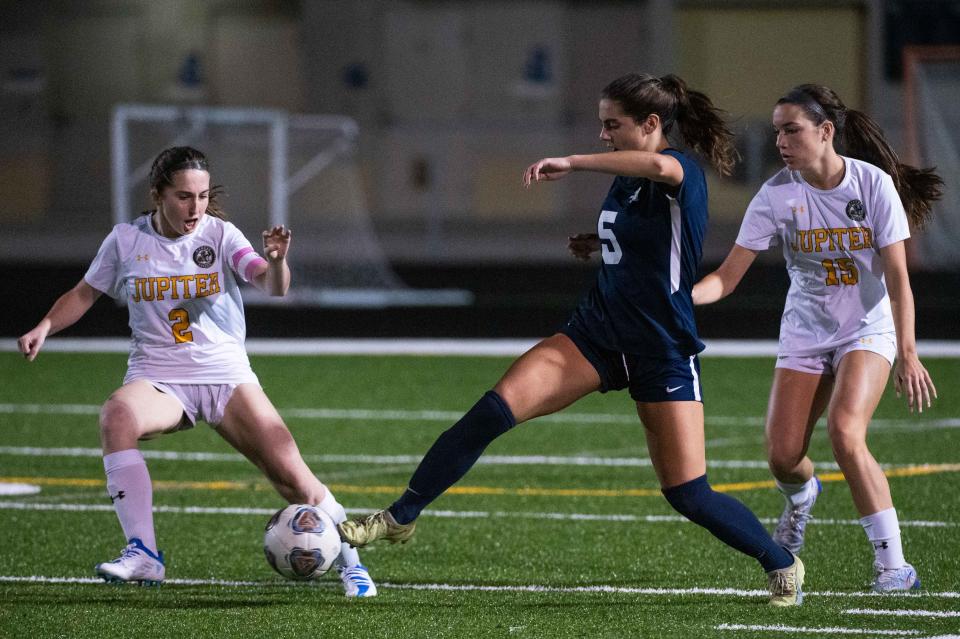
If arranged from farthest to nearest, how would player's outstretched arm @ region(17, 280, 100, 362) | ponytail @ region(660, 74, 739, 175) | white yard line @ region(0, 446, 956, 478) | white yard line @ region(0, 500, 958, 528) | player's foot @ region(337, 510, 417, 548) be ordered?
white yard line @ region(0, 446, 956, 478) < white yard line @ region(0, 500, 958, 528) < player's outstretched arm @ region(17, 280, 100, 362) < ponytail @ region(660, 74, 739, 175) < player's foot @ region(337, 510, 417, 548)

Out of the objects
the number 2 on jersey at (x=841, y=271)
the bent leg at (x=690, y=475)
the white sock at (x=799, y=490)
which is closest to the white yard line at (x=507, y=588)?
the bent leg at (x=690, y=475)

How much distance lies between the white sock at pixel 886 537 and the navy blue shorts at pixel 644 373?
1.00 m

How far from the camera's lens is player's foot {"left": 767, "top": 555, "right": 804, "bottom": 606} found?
583 centimetres

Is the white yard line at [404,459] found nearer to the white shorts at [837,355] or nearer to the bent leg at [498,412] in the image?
the white shorts at [837,355]

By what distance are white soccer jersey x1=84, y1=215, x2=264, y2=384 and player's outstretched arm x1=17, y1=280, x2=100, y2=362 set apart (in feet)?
0.18

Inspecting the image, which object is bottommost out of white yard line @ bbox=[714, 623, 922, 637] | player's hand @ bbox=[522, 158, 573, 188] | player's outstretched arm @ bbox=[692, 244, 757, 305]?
white yard line @ bbox=[714, 623, 922, 637]

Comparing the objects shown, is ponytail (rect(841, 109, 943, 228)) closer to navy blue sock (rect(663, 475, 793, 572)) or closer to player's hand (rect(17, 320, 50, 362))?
navy blue sock (rect(663, 475, 793, 572))

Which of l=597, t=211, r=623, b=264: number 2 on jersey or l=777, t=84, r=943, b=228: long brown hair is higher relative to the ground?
l=777, t=84, r=943, b=228: long brown hair

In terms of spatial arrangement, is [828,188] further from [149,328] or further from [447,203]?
[447,203]

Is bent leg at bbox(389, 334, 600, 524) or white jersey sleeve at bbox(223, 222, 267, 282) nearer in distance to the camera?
bent leg at bbox(389, 334, 600, 524)

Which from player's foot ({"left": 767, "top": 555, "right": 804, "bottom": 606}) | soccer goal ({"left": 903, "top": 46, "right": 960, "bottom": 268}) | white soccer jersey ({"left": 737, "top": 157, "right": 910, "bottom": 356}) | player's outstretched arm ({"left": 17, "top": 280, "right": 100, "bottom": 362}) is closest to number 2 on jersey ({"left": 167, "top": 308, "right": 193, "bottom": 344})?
player's outstretched arm ({"left": 17, "top": 280, "right": 100, "bottom": 362})

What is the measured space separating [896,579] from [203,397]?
9.15 ft

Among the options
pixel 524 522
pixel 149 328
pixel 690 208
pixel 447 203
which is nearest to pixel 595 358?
pixel 690 208

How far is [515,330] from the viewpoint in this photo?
1925cm
